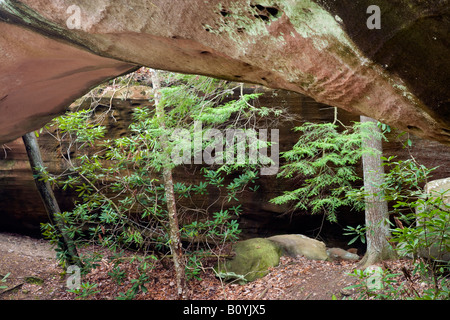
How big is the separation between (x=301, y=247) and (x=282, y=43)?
22.0 ft

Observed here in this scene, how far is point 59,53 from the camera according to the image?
3346 mm

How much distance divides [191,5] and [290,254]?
6.85 m

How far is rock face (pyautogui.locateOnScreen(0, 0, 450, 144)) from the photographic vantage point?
6.31ft

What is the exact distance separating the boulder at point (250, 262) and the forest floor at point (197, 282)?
160 mm

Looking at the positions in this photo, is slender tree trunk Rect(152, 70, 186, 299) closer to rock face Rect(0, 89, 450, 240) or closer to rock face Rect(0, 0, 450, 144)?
rock face Rect(0, 89, 450, 240)

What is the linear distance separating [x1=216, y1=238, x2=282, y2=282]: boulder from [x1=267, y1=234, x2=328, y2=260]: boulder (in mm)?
312

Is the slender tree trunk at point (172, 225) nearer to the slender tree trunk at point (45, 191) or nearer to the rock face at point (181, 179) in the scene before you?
the slender tree trunk at point (45, 191)

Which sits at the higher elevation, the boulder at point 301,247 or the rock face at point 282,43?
the rock face at point 282,43

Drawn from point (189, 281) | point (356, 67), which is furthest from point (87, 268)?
point (356, 67)

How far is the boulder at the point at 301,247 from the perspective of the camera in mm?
7934

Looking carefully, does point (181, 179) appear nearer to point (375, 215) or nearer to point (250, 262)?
point (250, 262)

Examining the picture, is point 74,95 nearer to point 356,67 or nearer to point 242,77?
point 242,77

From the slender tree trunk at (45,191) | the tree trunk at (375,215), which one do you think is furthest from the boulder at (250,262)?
the slender tree trunk at (45,191)
